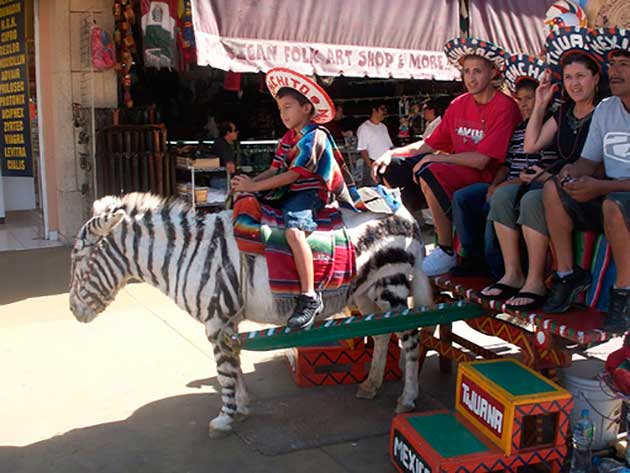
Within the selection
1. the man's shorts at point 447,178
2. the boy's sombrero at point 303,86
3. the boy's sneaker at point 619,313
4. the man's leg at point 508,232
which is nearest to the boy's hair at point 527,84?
the man's shorts at point 447,178

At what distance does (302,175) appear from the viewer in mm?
4184

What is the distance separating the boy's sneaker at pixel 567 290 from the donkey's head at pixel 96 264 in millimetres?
2620

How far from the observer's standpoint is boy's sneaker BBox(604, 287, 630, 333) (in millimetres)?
3404

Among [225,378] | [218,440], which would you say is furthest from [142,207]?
[218,440]

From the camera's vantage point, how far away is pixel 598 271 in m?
3.69

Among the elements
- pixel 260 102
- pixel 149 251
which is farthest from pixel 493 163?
pixel 260 102

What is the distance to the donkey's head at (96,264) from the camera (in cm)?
438

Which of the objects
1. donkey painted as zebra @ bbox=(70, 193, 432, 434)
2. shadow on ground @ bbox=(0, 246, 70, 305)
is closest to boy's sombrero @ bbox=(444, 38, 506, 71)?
donkey painted as zebra @ bbox=(70, 193, 432, 434)

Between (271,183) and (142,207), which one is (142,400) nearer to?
(142,207)

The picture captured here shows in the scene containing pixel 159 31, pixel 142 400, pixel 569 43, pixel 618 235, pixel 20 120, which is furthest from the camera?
pixel 20 120

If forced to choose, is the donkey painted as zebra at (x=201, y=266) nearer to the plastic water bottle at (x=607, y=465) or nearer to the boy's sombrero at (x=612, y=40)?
the plastic water bottle at (x=607, y=465)

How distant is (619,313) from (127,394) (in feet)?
11.1

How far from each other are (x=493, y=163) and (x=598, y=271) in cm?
112

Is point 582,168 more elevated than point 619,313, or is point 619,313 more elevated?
point 582,168
